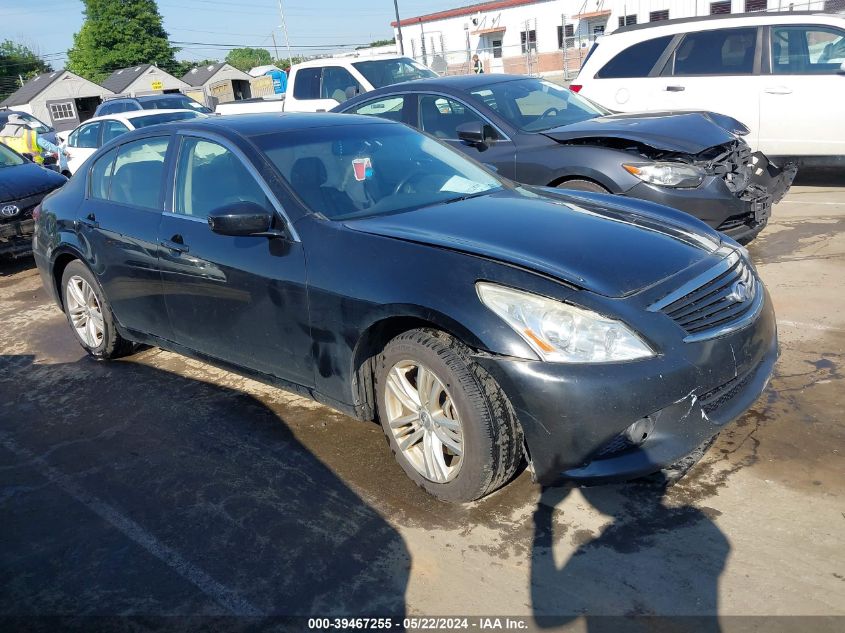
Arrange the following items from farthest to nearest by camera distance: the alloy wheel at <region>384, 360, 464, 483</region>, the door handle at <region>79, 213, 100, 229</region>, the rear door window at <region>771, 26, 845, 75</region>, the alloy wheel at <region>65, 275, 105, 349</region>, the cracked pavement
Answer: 1. the rear door window at <region>771, 26, 845, 75</region>
2. the alloy wheel at <region>65, 275, 105, 349</region>
3. the door handle at <region>79, 213, 100, 229</region>
4. the alloy wheel at <region>384, 360, 464, 483</region>
5. the cracked pavement

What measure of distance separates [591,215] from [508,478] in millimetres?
1376

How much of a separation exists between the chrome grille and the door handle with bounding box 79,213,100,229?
3.65m

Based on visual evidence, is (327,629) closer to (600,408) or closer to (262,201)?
(600,408)

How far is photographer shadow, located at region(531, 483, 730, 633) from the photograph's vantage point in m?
2.53

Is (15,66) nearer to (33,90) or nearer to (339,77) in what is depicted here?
(33,90)

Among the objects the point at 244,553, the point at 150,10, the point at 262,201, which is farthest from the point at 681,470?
the point at 150,10

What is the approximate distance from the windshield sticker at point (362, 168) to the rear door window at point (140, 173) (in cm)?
124

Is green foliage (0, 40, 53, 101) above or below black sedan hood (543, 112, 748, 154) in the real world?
above

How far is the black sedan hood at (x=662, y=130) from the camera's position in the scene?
5.91 m

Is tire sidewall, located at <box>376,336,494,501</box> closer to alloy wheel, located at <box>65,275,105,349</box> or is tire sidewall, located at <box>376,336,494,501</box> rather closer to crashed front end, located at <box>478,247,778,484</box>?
crashed front end, located at <box>478,247,778,484</box>

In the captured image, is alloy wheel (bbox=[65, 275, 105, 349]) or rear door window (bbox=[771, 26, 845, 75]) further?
rear door window (bbox=[771, 26, 845, 75])

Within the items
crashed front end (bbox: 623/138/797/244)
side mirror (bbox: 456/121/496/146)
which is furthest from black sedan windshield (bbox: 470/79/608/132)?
crashed front end (bbox: 623/138/797/244)

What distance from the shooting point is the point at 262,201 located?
383 cm

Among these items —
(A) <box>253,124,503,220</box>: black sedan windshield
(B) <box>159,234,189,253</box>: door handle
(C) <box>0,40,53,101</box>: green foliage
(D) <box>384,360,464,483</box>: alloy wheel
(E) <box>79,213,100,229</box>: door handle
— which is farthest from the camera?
(C) <box>0,40,53,101</box>: green foliage
